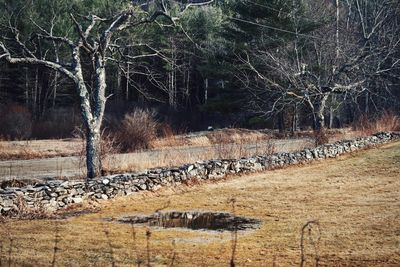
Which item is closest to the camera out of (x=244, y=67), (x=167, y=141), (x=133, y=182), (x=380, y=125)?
(x=133, y=182)

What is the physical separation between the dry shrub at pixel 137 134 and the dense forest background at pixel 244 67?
1356 mm

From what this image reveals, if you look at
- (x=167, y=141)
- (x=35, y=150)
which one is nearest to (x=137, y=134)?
(x=167, y=141)

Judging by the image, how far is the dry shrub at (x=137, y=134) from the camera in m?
27.1

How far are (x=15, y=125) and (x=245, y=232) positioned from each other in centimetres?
2887

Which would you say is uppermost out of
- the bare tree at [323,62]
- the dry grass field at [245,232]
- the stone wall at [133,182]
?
the bare tree at [323,62]

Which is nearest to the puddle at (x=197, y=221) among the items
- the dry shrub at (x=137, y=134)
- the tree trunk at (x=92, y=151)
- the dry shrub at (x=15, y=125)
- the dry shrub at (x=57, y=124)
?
the tree trunk at (x=92, y=151)

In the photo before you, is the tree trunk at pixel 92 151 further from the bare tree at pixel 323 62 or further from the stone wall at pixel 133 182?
the bare tree at pixel 323 62

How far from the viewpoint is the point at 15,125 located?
36250 millimetres

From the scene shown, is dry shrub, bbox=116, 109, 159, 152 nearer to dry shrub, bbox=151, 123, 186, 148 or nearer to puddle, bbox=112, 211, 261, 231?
dry shrub, bbox=151, 123, 186, 148

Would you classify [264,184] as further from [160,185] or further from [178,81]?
[178,81]

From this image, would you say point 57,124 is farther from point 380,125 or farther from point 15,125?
→ point 380,125

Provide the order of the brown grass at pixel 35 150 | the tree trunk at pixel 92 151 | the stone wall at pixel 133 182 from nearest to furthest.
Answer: the stone wall at pixel 133 182 → the tree trunk at pixel 92 151 → the brown grass at pixel 35 150

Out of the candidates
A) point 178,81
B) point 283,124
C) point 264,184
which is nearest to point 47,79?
point 178,81

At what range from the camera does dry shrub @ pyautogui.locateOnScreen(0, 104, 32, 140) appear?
1395 inches
